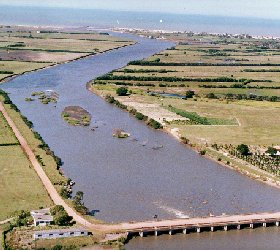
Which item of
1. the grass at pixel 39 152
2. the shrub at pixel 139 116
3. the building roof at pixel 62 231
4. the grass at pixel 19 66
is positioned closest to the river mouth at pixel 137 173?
the shrub at pixel 139 116

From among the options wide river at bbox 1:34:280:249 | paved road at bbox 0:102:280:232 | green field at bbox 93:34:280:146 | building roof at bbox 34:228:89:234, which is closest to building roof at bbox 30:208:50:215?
paved road at bbox 0:102:280:232

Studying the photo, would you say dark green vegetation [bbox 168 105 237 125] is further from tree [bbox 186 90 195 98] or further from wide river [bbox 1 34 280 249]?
tree [bbox 186 90 195 98]

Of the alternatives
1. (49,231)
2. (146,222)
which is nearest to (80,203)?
(49,231)

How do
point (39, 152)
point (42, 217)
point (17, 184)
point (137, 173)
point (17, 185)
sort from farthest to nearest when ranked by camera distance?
point (39, 152), point (137, 173), point (17, 184), point (17, 185), point (42, 217)

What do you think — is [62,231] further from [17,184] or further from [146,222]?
[17,184]

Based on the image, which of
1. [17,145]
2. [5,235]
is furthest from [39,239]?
[17,145]
